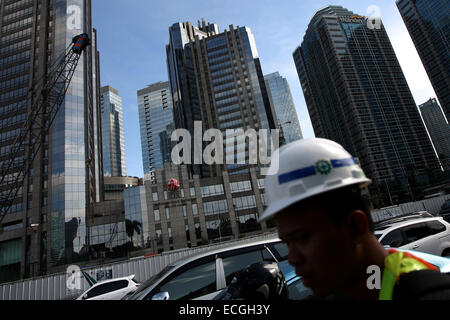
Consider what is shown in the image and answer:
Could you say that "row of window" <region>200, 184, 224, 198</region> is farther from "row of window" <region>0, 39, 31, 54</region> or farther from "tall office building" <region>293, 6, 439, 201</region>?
"row of window" <region>0, 39, 31, 54</region>

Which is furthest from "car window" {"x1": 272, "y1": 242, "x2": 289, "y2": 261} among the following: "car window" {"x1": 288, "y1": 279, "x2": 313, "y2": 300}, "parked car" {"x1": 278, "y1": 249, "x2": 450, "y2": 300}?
"car window" {"x1": 288, "y1": 279, "x2": 313, "y2": 300}

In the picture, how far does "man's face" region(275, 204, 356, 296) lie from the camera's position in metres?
1.05

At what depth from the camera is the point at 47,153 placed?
2741 inches

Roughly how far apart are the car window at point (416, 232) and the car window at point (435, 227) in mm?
171

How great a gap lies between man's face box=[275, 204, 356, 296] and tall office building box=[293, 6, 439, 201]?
119109 millimetres

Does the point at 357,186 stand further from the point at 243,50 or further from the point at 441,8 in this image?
the point at 441,8

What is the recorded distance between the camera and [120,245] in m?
65.6

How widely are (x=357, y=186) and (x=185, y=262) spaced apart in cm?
401

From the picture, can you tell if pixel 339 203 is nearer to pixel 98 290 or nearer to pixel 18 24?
pixel 98 290

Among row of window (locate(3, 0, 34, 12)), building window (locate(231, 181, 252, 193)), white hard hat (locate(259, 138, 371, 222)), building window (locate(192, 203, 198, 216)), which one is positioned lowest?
white hard hat (locate(259, 138, 371, 222))

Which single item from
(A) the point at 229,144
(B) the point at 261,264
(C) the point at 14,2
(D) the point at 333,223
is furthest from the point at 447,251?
(C) the point at 14,2

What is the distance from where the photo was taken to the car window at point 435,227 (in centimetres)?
809

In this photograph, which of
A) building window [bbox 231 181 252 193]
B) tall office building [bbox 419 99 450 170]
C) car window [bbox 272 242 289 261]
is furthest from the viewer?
tall office building [bbox 419 99 450 170]

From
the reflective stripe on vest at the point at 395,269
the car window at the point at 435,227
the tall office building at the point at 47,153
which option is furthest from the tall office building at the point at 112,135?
the reflective stripe on vest at the point at 395,269
